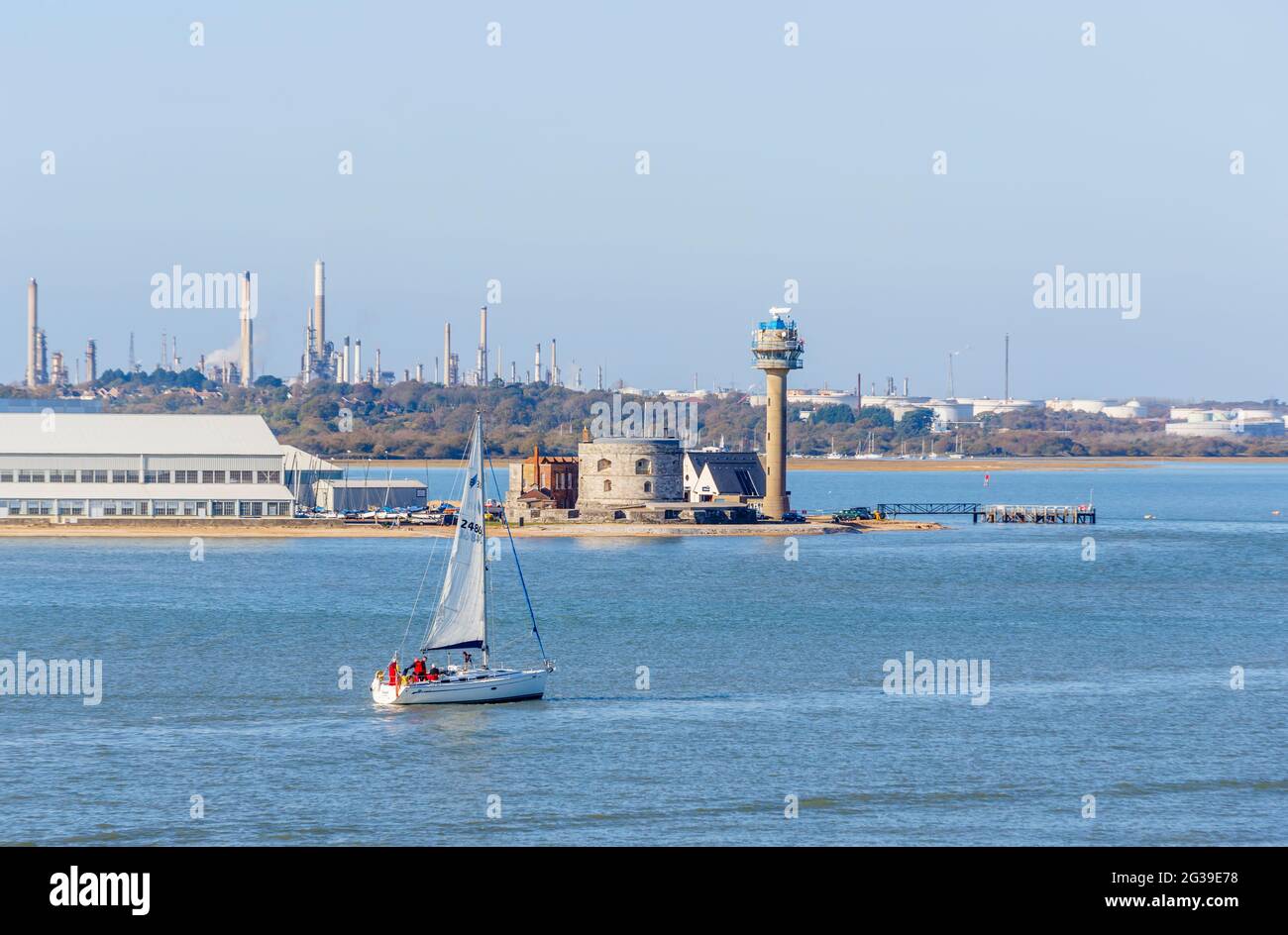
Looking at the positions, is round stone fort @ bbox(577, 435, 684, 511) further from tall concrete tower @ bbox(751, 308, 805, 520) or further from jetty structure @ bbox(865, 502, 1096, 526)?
jetty structure @ bbox(865, 502, 1096, 526)

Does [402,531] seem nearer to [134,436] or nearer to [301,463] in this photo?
[301,463]

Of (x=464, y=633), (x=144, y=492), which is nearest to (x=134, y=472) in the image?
(x=144, y=492)

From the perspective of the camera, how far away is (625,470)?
112 m

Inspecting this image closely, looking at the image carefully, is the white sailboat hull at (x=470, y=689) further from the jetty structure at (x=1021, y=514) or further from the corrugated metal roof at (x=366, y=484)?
the jetty structure at (x=1021, y=514)

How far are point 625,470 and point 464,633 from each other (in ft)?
228

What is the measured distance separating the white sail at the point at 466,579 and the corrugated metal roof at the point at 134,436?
6842cm

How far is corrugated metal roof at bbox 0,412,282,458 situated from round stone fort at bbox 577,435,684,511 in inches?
817

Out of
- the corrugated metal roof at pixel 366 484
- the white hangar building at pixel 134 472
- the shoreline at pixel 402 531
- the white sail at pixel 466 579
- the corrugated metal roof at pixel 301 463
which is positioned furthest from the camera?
the corrugated metal roof at pixel 366 484

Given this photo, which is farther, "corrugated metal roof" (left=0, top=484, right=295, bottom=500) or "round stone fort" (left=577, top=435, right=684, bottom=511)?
"round stone fort" (left=577, top=435, right=684, bottom=511)

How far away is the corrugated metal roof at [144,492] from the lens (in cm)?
10575

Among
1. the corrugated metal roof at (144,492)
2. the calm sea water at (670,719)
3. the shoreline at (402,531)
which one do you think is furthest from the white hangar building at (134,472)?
the calm sea water at (670,719)

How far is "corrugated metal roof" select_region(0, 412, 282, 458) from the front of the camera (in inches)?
4193

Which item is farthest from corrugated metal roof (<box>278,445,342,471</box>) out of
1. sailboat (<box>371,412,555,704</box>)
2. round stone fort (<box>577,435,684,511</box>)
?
sailboat (<box>371,412,555,704</box>)
